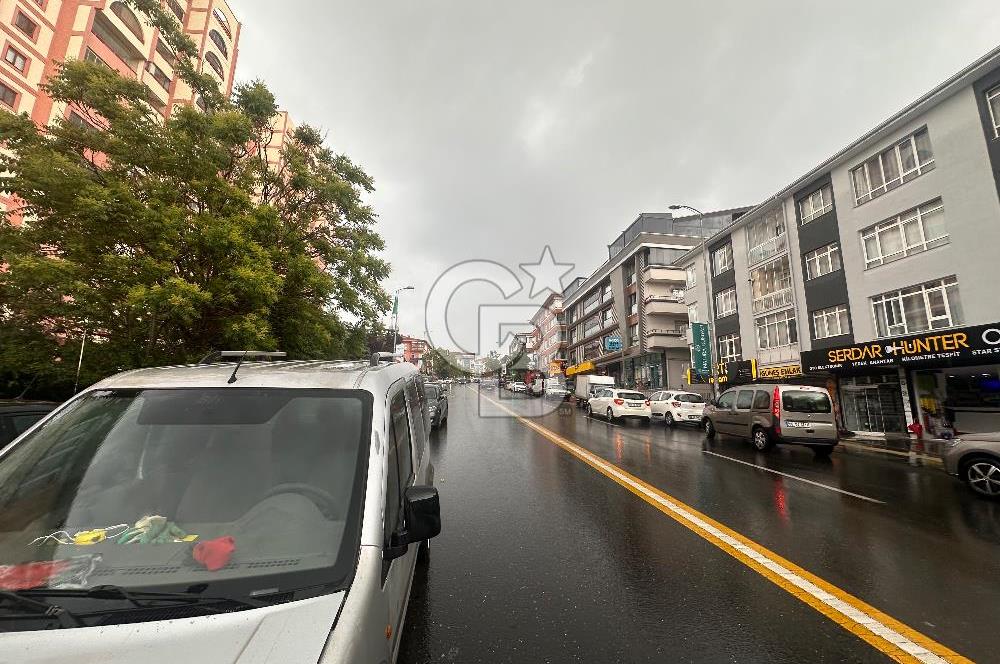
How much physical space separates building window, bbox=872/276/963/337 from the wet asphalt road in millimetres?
11073

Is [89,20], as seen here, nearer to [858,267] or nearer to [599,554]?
[599,554]

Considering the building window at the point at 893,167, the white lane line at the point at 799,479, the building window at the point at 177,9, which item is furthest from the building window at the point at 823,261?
the building window at the point at 177,9

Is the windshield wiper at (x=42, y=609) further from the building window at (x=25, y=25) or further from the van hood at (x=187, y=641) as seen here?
the building window at (x=25, y=25)

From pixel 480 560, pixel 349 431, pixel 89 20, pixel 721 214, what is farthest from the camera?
pixel 721 214

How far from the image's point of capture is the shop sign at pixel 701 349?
28.4m

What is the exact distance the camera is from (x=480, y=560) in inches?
168

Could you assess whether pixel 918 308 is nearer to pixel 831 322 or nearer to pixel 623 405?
pixel 831 322

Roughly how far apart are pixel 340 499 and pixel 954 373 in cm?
2297

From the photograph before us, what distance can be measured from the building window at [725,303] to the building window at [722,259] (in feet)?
4.84

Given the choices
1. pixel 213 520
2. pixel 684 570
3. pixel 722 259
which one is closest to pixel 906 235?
pixel 722 259

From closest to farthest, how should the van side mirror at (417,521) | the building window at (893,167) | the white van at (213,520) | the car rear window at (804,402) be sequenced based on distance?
the white van at (213,520) < the van side mirror at (417,521) < the car rear window at (804,402) < the building window at (893,167)

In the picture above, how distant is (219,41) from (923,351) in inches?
2113

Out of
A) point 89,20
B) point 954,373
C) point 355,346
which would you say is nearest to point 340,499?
point 355,346

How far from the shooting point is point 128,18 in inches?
1117
